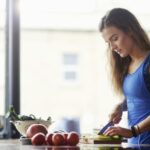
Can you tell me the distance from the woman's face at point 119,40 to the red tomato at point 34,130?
55 centimetres

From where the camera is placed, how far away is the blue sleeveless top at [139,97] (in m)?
2.35

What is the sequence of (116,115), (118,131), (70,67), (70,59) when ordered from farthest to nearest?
1. (70,67)
2. (70,59)
3. (116,115)
4. (118,131)

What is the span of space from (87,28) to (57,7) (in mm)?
1644

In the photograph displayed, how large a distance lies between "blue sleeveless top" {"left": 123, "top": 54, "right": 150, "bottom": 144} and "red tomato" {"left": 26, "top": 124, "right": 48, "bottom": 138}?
446 mm

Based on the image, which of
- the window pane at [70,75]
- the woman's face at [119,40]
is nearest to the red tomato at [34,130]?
the woman's face at [119,40]

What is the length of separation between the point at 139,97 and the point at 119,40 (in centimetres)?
30

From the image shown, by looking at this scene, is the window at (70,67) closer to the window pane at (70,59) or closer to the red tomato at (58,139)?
the window pane at (70,59)

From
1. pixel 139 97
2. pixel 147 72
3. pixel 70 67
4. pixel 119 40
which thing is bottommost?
pixel 70 67

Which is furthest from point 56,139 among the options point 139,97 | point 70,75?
point 70,75

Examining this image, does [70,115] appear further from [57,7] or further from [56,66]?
[57,7]

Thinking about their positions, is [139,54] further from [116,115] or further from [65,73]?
[65,73]

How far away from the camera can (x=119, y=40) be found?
7.98ft

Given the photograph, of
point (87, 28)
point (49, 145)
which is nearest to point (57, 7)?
point (87, 28)

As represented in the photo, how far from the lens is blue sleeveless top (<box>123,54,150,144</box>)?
7.72 feet
